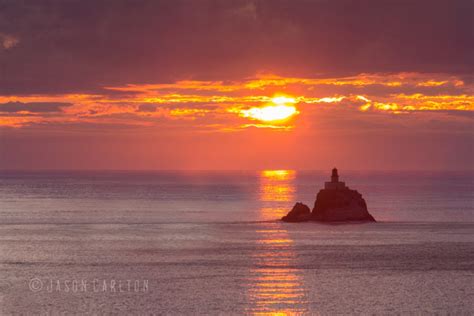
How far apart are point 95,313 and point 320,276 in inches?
928

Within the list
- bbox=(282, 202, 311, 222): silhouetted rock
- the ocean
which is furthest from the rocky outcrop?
the ocean

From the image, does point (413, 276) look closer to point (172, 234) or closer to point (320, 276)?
point (320, 276)

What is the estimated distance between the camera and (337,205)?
121750 mm

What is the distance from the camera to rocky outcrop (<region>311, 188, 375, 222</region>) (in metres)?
121

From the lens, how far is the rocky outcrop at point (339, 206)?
121 metres

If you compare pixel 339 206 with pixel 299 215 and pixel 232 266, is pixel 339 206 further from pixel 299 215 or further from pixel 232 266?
pixel 232 266

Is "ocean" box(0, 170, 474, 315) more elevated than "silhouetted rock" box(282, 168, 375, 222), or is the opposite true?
"silhouetted rock" box(282, 168, 375, 222)

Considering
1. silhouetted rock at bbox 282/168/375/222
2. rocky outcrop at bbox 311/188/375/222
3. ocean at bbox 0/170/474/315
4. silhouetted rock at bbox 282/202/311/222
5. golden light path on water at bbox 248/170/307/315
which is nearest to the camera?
golden light path on water at bbox 248/170/307/315

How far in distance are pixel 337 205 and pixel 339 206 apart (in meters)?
0.36

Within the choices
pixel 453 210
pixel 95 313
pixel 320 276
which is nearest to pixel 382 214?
pixel 453 210

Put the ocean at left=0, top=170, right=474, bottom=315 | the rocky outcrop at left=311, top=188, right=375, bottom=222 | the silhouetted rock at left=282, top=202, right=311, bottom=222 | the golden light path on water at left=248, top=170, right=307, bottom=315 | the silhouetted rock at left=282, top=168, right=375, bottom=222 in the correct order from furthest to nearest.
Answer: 1. the silhouetted rock at left=282, top=202, right=311, bottom=222
2. the rocky outcrop at left=311, top=188, right=375, bottom=222
3. the silhouetted rock at left=282, top=168, right=375, bottom=222
4. the ocean at left=0, top=170, right=474, bottom=315
5. the golden light path on water at left=248, top=170, right=307, bottom=315

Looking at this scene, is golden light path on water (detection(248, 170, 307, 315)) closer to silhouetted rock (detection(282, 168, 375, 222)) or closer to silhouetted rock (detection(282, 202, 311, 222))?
silhouetted rock (detection(282, 168, 375, 222))

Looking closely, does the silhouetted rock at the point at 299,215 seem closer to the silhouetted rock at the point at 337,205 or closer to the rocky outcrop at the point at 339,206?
the silhouetted rock at the point at 337,205

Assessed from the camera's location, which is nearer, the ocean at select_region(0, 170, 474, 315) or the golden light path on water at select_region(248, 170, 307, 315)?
the golden light path on water at select_region(248, 170, 307, 315)
